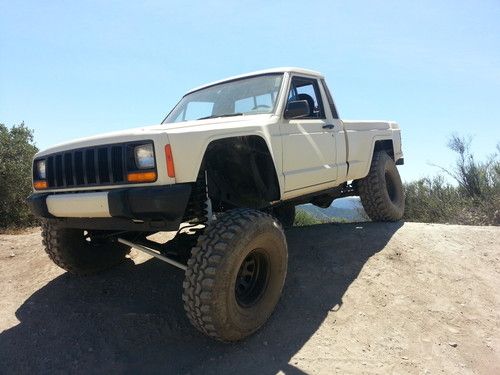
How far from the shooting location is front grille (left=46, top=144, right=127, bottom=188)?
9.63 ft

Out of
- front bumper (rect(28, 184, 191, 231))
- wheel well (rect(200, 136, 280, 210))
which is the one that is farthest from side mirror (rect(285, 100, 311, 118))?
front bumper (rect(28, 184, 191, 231))

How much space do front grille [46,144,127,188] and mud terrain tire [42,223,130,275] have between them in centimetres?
90

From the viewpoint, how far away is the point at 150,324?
3.54m

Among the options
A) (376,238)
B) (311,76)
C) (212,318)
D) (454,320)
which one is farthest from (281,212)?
(212,318)

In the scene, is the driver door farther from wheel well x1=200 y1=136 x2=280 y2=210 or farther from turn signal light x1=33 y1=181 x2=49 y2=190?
turn signal light x1=33 y1=181 x2=49 y2=190

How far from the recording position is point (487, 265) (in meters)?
5.01

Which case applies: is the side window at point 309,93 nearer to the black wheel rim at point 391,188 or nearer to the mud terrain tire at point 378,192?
the mud terrain tire at point 378,192

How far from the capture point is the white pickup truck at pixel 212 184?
2.85 m

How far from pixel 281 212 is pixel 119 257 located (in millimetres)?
2942

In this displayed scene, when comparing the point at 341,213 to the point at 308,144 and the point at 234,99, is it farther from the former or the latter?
the point at 234,99

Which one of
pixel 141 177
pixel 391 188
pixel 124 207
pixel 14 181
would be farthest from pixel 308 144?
pixel 14 181

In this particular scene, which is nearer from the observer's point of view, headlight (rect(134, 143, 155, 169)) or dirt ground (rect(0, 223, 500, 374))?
headlight (rect(134, 143, 155, 169))

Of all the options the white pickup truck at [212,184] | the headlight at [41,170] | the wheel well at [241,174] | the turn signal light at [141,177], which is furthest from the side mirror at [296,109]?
the headlight at [41,170]

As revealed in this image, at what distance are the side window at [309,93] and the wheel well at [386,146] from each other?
160cm
